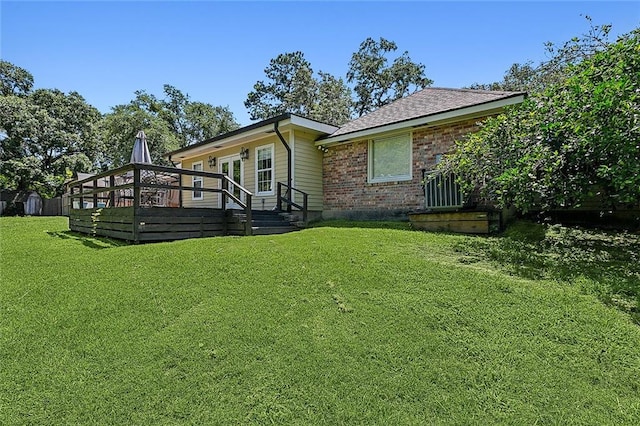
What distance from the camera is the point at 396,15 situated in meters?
9.68

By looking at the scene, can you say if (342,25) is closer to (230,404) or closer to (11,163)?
(230,404)

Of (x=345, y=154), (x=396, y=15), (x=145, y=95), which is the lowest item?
(x=345, y=154)

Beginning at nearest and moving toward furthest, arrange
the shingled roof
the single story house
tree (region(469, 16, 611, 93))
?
tree (region(469, 16, 611, 93)) < the shingled roof < the single story house

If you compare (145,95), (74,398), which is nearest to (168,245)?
(74,398)

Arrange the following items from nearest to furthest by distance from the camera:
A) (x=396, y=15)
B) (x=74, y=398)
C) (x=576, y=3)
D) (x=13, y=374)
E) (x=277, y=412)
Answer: (x=277, y=412), (x=74, y=398), (x=13, y=374), (x=576, y=3), (x=396, y=15)

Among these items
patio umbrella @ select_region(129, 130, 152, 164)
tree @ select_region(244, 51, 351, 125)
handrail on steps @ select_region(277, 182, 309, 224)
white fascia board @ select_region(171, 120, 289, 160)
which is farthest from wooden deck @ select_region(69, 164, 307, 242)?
tree @ select_region(244, 51, 351, 125)

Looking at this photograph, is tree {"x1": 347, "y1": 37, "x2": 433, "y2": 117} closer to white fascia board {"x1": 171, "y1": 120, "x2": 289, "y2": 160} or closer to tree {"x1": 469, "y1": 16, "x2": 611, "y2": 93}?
white fascia board {"x1": 171, "y1": 120, "x2": 289, "y2": 160}

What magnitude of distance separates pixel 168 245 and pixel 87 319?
2.44 meters

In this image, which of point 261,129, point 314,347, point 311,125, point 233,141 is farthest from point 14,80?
point 314,347

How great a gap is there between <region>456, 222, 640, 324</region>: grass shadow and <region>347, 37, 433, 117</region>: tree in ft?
79.7

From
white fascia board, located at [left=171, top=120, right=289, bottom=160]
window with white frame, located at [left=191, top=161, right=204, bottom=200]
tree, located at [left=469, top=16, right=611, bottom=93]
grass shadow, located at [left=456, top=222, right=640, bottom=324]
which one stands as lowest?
grass shadow, located at [left=456, top=222, right=640, bottom=324]

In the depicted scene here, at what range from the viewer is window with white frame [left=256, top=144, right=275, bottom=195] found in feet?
35.7

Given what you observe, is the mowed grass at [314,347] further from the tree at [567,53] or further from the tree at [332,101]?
the tree at [332,101]

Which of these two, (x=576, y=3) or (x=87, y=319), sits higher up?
(x=576, y=3)
